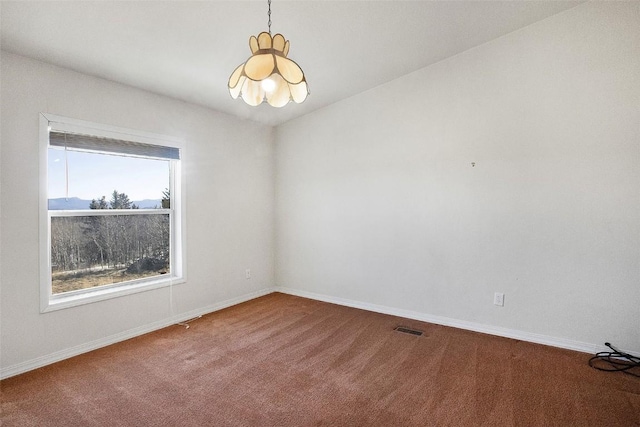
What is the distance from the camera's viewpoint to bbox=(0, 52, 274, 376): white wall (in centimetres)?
233

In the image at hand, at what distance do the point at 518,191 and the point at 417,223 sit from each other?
1048mm

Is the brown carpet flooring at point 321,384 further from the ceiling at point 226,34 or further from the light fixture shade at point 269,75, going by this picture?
the ceiling at point 226,34

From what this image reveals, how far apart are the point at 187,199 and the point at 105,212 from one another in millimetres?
812

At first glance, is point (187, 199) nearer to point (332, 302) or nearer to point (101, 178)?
point (101, 178)

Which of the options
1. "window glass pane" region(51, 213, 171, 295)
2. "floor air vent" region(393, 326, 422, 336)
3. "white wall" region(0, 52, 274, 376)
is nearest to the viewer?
"white wall" region(0, 52, 274, 376)

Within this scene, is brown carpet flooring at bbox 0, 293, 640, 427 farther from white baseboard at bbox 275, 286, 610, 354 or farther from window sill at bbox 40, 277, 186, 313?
window sill at bbox 40, 277, 186, 313

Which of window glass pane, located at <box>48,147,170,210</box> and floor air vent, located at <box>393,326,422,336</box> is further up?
window glass pane, located at <box>48,147,170,210</box>

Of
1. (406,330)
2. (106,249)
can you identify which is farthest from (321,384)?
(106,249)

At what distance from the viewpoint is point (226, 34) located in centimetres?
242

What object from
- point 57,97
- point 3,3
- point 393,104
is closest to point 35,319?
point 57,97

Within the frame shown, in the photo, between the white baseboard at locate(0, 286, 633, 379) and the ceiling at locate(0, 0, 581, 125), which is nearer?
the ceiling at locate(0, 0, 581, 125)

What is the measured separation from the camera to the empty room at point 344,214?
2.09 m

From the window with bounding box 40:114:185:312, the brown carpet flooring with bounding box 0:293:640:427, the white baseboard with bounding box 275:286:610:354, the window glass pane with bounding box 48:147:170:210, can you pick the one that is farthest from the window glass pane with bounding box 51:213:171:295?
the white baseboard with bounding box 275:286:610:354

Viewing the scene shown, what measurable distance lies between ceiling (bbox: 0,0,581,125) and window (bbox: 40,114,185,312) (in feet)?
1.94
